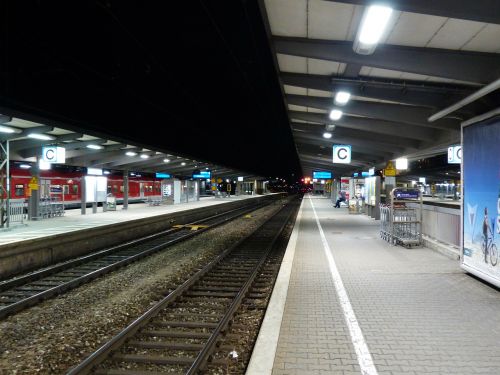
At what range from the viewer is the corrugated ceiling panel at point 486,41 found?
21.3 ft

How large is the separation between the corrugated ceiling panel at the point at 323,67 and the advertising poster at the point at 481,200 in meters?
3.26

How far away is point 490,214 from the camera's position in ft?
23.2

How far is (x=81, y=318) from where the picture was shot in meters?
6.75

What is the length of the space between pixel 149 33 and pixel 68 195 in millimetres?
19678

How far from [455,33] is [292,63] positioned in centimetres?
403

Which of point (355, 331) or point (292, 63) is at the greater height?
point (292, 63)

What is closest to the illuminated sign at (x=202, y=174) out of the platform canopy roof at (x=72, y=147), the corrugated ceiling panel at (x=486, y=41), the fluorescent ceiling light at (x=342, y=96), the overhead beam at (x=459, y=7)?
the platform canopy roof at (x=72, y=147)

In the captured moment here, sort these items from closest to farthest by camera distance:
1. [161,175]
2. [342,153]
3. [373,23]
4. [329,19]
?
[373,23], [329,19], [342,153], [161,175]

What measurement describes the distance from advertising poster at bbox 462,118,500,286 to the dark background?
432 centimetres

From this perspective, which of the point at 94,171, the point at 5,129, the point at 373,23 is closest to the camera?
the point at 373,23

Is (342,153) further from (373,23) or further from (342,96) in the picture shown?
(373,23)

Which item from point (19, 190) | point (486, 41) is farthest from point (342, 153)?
point (19, 190)

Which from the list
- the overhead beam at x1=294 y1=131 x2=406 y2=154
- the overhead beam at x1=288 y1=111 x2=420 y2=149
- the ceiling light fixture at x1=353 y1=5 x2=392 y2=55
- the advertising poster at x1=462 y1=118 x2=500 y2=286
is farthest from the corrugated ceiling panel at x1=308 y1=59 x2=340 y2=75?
the overhead beam at x1=294 y1=131 x2=406 y2=154

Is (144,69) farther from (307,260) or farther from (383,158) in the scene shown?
(383,158)
